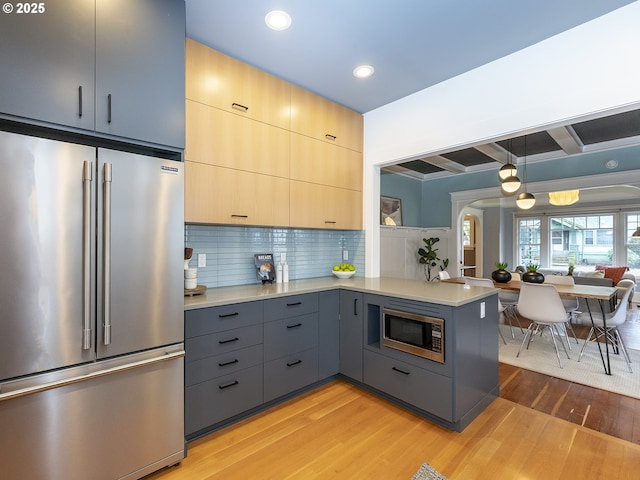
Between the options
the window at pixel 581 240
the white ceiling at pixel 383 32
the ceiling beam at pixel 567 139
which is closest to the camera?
the white ceiling at pixel 383 32

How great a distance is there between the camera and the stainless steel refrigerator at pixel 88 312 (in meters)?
1.35

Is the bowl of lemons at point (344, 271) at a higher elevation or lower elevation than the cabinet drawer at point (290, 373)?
higher

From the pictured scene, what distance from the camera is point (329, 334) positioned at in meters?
2.77

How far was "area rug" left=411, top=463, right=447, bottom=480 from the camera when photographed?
172cm

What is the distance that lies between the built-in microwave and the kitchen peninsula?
0.08ft

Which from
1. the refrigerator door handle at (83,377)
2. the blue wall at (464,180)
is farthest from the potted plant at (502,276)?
the refrigerator door handle at (83,377)

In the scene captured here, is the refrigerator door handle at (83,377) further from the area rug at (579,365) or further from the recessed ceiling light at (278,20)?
the area rug at (579,365)

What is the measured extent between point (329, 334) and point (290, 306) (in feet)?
1.72

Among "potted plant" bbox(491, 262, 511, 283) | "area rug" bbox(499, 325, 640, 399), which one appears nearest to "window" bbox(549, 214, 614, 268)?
"area rug" bbox(499, 325, 640, 399)

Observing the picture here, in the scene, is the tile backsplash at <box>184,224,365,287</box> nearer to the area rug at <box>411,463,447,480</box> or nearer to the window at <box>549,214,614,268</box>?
the area rug at <box>411,463,447,480</box>

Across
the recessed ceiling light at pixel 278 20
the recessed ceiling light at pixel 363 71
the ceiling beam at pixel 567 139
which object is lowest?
the ceiling beam at pixel 567 139

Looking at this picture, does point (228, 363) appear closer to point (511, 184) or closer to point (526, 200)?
point (511, 184)

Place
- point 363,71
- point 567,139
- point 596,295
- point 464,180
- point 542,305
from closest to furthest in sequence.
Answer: point 363,71
point 596,295
point 542,305
point 567,139
point 464,180

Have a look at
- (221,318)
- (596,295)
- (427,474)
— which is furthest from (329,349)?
(596,295)
